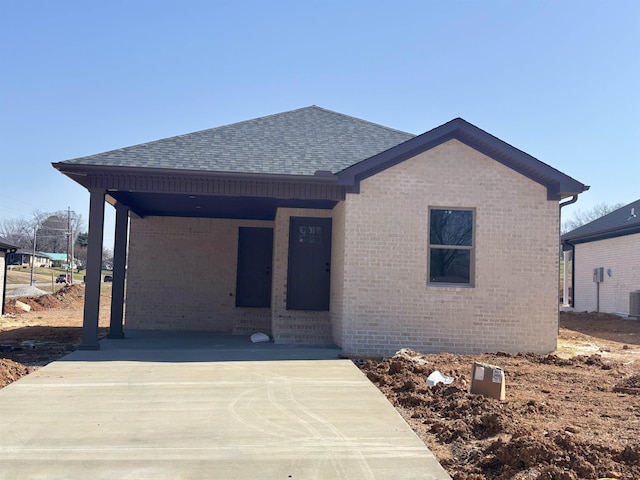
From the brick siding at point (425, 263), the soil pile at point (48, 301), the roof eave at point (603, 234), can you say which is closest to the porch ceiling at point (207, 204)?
the brick siding at point (425, 263)

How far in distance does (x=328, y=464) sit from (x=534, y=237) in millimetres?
7882

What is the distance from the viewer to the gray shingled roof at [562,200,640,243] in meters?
21.3

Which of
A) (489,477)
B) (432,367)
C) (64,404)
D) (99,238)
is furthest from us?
(99,238)

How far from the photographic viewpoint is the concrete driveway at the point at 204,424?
16.2 ft

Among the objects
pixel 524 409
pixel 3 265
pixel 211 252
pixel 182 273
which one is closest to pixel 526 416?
pixel 524 409

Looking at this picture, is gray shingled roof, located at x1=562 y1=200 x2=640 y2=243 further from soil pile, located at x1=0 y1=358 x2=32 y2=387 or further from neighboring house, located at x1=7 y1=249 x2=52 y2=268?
neighboring house, located at x1=7 y1=249 x2=52 y2=268

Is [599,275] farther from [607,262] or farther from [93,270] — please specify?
[93,270]

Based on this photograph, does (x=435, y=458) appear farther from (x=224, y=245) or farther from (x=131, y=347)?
(x=224, y=245)

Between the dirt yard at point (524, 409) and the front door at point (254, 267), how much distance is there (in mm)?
4682

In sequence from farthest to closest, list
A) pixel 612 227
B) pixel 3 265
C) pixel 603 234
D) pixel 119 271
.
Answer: pixel 3 265 → pixel 603 234 → pixel 612 227 → pixel 119 271

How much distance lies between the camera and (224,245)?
650 inches

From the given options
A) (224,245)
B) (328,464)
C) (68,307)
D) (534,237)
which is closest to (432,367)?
(534,237)

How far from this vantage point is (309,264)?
43.4 feet

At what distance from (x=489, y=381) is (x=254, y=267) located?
988cm
